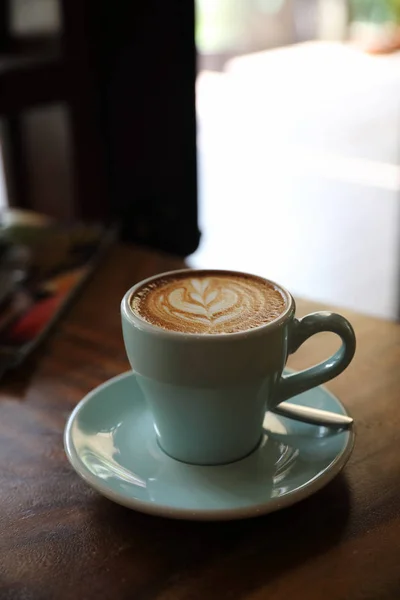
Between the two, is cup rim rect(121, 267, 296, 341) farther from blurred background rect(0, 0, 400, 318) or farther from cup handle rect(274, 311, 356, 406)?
blurred background rect(0, 0, 400, 318)

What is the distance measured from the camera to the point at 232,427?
44cm

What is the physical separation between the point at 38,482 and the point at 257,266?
1752mm

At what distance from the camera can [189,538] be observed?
41cm

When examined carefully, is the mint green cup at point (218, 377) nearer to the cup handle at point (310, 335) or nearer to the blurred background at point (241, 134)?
the cup handle at point (310, 335)

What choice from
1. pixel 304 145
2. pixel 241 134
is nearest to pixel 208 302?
pixel 304 145

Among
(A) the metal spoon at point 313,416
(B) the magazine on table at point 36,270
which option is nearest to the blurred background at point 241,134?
(B) the magazine on table at point 36,270

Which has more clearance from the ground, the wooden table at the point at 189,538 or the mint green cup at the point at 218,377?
the mint green cup at the point at 218,377

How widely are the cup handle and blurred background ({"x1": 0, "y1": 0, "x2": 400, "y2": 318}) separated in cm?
85

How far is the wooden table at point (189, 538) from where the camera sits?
380mm

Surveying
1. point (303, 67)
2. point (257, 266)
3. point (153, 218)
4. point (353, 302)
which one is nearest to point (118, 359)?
point (153, 218)

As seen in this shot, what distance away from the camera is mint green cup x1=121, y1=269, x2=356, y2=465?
16.2 inches

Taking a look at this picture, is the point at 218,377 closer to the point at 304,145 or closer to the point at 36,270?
the point at 36,270

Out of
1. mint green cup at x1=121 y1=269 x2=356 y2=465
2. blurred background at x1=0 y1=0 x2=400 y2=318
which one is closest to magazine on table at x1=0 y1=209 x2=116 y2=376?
mint green cup at x1=121 y1=269 x2=356 y2=465

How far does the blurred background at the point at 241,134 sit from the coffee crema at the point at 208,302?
0.83 m
